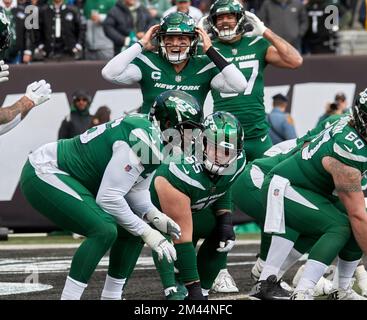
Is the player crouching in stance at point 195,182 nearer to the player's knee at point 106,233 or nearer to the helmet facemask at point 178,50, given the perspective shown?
the player's knee at point 106,233

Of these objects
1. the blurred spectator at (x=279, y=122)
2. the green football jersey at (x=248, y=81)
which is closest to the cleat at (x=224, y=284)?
the green football jersey at (x=248, y=81)

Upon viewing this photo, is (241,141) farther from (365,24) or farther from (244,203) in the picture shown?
(365,24)

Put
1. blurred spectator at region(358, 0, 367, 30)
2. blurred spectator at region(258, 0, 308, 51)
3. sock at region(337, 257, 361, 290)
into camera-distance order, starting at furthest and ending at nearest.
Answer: blurred spectator at region(358, 0, 367, 30), blurred spectator at region(258, 0, 308, 51), sock at region(337, 257, 361, 290)

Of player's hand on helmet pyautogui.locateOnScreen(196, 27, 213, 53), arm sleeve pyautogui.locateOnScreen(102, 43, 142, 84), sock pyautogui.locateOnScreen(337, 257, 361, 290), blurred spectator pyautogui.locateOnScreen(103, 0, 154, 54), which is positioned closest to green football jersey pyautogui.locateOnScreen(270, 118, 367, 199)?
sock pyautogui.locateOnScreen(337, 257, 361, 290)

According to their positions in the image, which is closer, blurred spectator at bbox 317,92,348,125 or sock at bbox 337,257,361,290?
sock at bbox 337,257,361,290

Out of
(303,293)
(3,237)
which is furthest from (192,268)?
(3,237)

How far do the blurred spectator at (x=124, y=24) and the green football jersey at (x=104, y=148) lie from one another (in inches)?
260

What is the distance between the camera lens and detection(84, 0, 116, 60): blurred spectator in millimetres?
13109

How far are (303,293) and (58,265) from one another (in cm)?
358

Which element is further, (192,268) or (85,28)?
(85,28)

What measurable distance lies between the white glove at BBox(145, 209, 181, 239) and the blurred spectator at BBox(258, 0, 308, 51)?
7.38 m

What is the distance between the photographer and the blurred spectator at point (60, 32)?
1269cm

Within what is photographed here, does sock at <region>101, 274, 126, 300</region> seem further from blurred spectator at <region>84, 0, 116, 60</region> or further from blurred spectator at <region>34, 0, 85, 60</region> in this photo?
blurred spectator at <region>84, 0, 116, 60</region>

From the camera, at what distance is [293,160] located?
22.8ft
